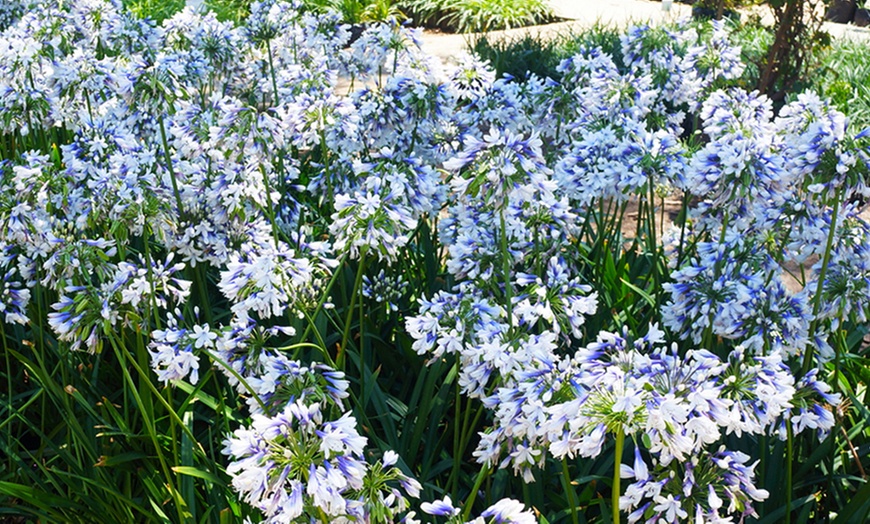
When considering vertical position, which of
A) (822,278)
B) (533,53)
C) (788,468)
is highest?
(822,278)

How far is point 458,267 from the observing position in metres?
3.17

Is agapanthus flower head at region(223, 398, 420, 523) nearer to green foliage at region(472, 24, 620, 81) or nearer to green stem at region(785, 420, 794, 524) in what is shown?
green stem at region(785, 420, 794, 524)

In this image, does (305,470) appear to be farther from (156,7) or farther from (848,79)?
(156,7)

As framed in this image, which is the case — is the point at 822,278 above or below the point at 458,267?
above

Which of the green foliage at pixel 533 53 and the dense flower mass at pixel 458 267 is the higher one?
the dense flower mass at pixel 458 267

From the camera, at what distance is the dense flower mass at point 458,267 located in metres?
2.08

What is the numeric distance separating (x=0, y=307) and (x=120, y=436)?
64cm

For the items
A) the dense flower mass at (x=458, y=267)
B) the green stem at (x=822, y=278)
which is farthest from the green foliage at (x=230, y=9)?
the green stem at (x=822, y=278)

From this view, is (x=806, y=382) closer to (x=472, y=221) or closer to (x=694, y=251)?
(x=472, y=221)

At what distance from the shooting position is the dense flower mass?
208 centimetres

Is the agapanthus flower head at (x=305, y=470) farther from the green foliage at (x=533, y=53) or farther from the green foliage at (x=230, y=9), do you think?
the green foliage at (x=230, y=9)

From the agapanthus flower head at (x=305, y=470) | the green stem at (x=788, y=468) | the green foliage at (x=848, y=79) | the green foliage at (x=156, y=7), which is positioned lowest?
the green stem at (x=788, y=468)

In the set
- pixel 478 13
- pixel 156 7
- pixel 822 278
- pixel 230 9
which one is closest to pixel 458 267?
pixel 822 278

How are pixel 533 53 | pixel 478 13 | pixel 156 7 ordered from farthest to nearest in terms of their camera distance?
pixel 478 13
pixel 156 7
pixel 533 53
